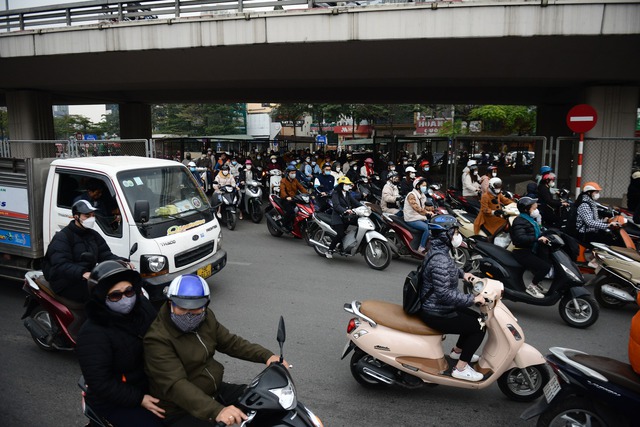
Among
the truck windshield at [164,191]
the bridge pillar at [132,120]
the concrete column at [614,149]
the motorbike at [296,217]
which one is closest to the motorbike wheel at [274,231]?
the motorbike at [296,217]

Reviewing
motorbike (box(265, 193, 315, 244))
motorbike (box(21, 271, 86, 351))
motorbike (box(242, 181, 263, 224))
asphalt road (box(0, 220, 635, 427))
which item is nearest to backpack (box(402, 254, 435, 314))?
asphalt road (box(0, 220, 635, 427))

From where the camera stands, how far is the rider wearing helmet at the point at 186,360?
103 inches

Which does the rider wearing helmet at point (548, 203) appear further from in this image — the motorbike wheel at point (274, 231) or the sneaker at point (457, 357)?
the sneaker at point (457, 357)

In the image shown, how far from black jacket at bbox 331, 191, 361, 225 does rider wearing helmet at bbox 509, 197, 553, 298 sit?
146 inches

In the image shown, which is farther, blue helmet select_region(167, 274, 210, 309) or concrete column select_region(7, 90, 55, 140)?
concrete column select_region(7, 90, 55, 140)

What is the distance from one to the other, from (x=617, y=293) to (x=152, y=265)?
6288mm

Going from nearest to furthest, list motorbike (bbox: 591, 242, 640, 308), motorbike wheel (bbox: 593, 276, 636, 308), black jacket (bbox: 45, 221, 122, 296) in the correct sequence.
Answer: black jacket (bbox: 45, 221, 122, 296) < motorbike (bbox: 591, 242, 640, 308) < motorbike wheel (bbox: 593, 276, 636, 308)

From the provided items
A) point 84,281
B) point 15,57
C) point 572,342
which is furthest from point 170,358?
point 15,57

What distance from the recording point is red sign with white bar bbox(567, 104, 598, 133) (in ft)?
37.3

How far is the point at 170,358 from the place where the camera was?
107 inches

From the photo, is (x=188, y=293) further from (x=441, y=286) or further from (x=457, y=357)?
(x=457, y=357)

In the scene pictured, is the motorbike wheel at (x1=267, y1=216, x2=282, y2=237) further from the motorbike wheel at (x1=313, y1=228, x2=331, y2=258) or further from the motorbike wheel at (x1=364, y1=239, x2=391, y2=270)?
the motorbike wheel at (x1=364, y1=239, x2=391, y2=270)

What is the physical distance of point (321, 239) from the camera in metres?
9.53

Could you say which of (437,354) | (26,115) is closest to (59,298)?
(437,354)
